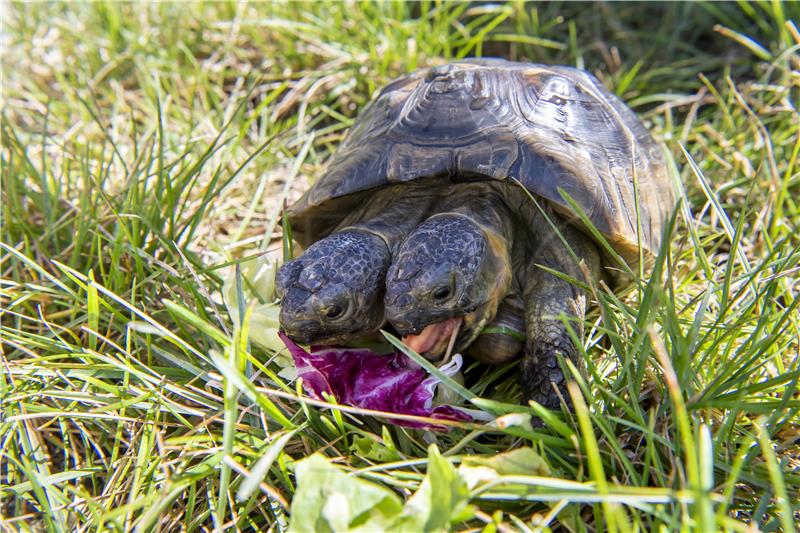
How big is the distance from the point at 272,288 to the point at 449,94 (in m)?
1.02

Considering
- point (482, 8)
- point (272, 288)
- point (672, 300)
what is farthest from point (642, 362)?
point (482, 8)

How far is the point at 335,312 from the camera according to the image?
1966mm

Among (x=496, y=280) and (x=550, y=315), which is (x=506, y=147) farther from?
A: (x=550, y=315)

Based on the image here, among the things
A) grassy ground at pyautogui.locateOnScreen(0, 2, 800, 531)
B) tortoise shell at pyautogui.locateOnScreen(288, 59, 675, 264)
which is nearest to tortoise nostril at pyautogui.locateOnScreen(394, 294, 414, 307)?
grassy ground at pyautogui.locateOnScreen(0, 2, 800, 531)

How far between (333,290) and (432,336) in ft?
1.16

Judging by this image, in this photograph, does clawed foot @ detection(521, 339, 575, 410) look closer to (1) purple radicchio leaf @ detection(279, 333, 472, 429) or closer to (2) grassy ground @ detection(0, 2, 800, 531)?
(2) grassy ground @ detection(0, 2, 800, 531)

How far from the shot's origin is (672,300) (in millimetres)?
1761

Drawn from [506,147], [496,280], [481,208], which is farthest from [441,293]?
[506,147]

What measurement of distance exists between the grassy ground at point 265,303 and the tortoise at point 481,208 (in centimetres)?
22

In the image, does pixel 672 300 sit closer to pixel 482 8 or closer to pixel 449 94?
pixel 449 94

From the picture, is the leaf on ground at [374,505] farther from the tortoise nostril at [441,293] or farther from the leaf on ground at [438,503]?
the tortoise nostril at [441,293]

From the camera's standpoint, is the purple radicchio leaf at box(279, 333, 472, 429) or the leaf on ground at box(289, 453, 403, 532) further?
the purple radicchio leaf at box(279, 333, 472, 429)

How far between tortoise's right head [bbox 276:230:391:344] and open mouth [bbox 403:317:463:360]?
16cm

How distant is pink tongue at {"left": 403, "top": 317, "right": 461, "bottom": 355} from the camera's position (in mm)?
2035
